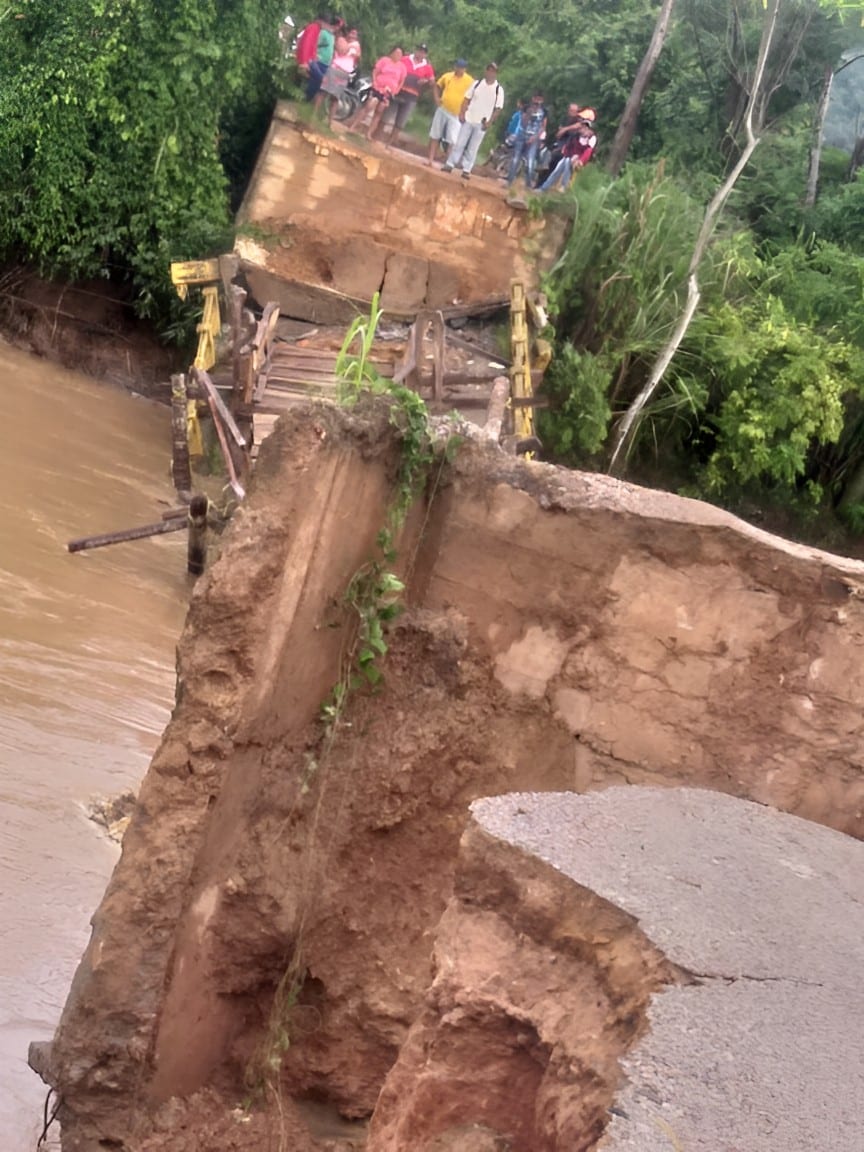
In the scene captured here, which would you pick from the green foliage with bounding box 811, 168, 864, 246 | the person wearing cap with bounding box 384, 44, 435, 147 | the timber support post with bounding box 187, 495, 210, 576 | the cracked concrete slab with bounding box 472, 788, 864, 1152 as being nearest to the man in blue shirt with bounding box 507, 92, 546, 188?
the person wearing cap with bounding box 384, 44, 435, 147

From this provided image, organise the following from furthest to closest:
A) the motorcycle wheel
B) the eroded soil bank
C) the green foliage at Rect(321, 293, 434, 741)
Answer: the motorcycle wheel, the green foliage at Rect(321, 293, 434, 741), the eroded soil bank

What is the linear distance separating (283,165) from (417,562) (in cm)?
1294

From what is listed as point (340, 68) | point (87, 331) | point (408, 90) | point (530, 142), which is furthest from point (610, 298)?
point (87, 331)

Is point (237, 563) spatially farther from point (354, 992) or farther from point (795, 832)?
point (795, 832)

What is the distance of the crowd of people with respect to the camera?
607 inches

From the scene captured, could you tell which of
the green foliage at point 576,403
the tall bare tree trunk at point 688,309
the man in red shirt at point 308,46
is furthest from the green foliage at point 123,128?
the tall bare tree trunk at point 688,309

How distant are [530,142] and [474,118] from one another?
89 centimetres

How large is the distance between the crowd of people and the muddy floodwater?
15.7ft

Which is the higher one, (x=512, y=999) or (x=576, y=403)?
(x=576, y=403)

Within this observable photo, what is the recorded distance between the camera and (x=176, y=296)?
1605 centimetres

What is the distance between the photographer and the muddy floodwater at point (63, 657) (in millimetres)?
5902

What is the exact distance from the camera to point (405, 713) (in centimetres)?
395

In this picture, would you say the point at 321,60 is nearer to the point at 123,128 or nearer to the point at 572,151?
the point at 123,128

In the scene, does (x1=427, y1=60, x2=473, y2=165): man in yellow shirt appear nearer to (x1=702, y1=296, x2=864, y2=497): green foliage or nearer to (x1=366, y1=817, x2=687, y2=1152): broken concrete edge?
(x1=702, y1=296, x2=864, y2=497): green foliage
